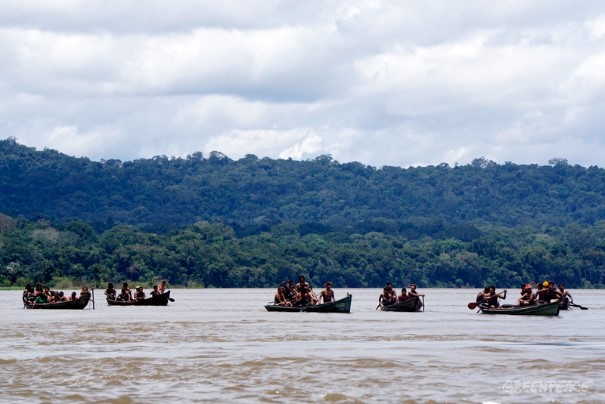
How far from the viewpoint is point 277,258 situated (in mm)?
134625

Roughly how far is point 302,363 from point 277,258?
107707 mm

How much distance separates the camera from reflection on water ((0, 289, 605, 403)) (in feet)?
74.4

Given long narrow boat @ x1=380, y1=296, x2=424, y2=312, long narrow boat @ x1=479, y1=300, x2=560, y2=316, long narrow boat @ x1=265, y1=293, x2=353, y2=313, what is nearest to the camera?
long narrow boat @ x1=479, y1=300, x2=560, y2=316

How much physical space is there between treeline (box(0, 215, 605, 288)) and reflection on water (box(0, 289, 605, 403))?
237 ft

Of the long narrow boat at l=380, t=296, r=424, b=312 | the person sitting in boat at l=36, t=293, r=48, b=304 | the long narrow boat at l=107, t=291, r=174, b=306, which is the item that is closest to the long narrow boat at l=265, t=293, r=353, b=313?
the long narrow boat at l=380, t=296, r=424, b=312

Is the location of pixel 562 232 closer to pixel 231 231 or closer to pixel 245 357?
pixel 231 231

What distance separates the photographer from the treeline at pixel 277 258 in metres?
115

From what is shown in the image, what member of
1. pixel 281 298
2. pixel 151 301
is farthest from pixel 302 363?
pixel 151 301

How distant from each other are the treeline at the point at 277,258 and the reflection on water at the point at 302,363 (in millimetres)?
72144

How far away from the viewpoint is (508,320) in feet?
149

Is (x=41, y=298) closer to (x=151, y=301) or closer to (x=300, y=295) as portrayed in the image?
(x=151, y=301)

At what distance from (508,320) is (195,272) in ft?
264

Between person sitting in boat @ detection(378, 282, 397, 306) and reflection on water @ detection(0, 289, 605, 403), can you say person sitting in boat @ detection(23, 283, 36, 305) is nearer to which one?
reflection on water @ detection(0, 289, 605, 403)

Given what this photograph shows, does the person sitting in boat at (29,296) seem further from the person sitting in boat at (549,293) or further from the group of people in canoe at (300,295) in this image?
the person sitting in boat at (549,293)
